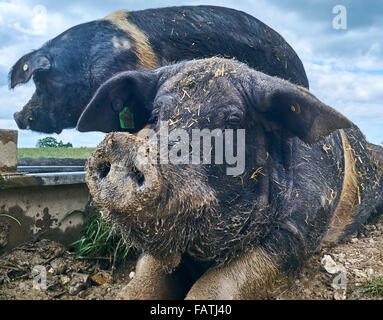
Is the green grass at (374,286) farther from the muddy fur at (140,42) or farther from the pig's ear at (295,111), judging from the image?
the muddy fur at (140,42)

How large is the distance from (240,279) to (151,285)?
758mm

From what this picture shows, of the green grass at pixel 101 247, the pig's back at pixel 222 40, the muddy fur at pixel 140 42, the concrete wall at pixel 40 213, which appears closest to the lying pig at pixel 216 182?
the green grass at pixel 101 247

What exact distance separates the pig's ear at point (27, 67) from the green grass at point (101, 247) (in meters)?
3.56

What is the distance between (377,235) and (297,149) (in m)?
2.01

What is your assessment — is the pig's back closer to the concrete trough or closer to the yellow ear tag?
the concrete trough

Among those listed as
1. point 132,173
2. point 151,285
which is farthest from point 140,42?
point 132,173

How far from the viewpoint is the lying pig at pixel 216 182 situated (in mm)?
2428

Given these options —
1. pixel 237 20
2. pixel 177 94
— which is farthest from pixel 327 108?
pixel 237 20

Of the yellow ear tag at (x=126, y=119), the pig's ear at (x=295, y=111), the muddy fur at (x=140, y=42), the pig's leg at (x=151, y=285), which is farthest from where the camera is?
the muddy fur at (x=140, y=42)

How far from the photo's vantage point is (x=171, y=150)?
8.48ft

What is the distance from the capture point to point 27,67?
7297mm

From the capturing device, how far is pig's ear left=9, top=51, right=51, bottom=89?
23.4 feet

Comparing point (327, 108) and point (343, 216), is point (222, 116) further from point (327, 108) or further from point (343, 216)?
point (343, 216)

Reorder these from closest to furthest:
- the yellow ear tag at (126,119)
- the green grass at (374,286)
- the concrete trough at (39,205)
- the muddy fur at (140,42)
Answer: the green grass at (374,286) → the yellow ear tag at (126,119) → the concrete trough at (39,205) → the muddy fur at (140,42)
